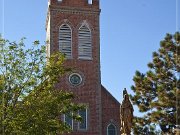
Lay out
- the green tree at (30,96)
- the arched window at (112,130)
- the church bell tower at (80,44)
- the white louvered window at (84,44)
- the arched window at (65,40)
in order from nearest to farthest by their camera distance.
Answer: the green tree at (30,96) < the arched window at (112,130) < the church bell tower at (80,44) < the arched window at (65,40) < the white louvered window at (84,44)

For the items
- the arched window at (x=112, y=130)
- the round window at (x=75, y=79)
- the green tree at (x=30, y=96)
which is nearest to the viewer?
the green tree at (x=30, y=96)

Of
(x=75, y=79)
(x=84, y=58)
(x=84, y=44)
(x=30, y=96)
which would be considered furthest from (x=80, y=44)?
(x=30, y=96)

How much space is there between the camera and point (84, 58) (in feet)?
136

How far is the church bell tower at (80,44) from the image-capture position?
4044 cm

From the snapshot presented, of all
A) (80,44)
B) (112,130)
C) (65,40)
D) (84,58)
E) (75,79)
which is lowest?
(112,130)

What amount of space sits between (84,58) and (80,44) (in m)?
1.22

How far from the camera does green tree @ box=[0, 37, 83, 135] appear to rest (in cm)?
2167

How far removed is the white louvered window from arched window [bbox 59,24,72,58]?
0.84 meters

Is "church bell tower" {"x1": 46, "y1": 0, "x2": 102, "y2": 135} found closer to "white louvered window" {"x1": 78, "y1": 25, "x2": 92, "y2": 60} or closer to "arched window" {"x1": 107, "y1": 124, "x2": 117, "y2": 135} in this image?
"white louvered window" {"x1": 78, "y1": 25, "x2": 92, "y2": 60}

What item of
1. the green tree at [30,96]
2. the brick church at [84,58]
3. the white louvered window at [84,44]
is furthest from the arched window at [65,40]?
the green tree at [30,96]

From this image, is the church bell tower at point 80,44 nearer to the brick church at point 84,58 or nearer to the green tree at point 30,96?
the brick church at point 84,58

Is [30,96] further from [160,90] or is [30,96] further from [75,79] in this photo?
[75,79]

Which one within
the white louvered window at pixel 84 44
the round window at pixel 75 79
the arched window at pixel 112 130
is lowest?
the arched window at pixel 112 130

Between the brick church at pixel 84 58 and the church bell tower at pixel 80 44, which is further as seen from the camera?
the church bell tower at pixel 80 44
